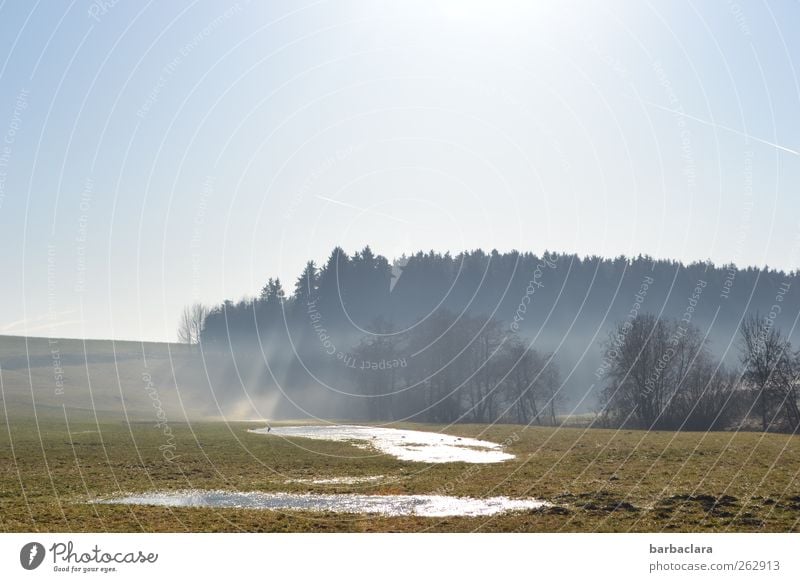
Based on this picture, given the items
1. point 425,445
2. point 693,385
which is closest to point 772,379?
point 693,385

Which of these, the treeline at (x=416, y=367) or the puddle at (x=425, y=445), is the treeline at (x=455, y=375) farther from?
the puddle at (x=425, y=445)

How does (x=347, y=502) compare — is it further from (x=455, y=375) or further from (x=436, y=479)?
(x=455, y=375)

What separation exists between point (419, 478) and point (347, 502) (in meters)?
8.82

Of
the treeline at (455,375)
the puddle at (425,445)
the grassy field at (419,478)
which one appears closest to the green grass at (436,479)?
the grassy field at (419,478)

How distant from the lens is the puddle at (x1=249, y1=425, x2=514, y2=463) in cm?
5225

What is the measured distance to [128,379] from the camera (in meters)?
161

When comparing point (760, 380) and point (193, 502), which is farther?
point (760, 380)

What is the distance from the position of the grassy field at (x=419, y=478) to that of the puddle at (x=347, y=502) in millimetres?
1294

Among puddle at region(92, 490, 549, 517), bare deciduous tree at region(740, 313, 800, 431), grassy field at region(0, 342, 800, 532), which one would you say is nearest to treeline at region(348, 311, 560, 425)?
bare deciduous tree at region(740, 313, 800, 431)

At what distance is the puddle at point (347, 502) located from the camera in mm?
29891

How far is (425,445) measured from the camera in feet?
214

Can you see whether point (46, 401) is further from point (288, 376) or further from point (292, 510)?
point (292, 510)

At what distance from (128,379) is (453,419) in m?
82.2

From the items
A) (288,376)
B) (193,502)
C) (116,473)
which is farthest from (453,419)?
(193,502)
